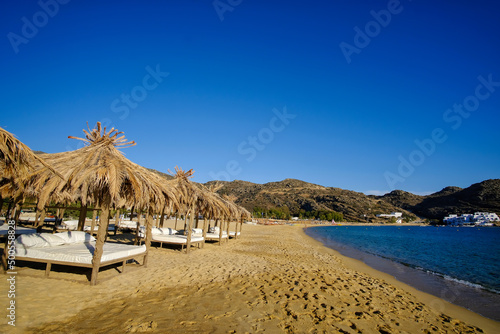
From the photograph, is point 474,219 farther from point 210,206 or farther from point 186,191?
point 186,191

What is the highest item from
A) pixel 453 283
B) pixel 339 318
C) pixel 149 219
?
pixel 149 219

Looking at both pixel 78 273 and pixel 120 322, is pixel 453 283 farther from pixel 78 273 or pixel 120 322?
pixel 78 273

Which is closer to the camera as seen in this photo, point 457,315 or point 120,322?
point 120,322

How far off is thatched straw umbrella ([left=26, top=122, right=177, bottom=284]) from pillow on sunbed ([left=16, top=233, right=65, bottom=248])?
874mm

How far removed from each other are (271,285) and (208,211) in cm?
713

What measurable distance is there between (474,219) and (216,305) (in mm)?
128056

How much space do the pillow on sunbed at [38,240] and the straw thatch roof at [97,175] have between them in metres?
0.87

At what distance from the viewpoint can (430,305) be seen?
653cm

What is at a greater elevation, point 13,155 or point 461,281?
point 13,155

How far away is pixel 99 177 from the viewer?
18.2 feet

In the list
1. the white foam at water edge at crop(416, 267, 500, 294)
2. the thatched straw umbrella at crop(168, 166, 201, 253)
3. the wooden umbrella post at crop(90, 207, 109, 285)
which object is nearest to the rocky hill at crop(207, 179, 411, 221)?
the white foam at water edge at crop(416, 267, 500, 294)

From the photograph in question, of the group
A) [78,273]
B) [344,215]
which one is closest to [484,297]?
[78,273]

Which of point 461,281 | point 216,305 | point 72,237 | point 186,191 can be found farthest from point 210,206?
point 461,281

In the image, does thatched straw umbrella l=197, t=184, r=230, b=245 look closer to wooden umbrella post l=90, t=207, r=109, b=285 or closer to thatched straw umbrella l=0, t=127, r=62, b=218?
wooden umbrella post l=90, t=207, r=109, b=285
